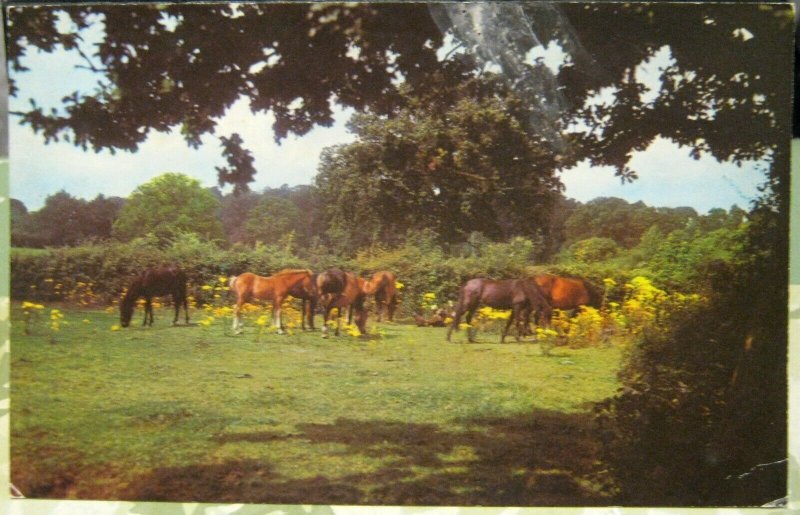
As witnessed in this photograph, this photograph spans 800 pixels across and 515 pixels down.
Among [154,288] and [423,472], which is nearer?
[423,472]

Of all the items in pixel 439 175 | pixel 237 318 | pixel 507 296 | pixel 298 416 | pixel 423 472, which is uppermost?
pixel 439 175

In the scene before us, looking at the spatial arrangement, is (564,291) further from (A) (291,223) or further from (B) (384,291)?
(A) (291,223)

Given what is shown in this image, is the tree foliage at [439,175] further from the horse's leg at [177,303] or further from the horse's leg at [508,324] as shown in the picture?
the horse's leg at [177,303]

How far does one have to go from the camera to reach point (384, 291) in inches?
170

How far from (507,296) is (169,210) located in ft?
7.06

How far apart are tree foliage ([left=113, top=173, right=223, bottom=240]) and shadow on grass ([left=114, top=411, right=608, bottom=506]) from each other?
131 cm

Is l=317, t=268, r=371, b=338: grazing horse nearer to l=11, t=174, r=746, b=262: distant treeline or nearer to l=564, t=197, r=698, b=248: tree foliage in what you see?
l=11, t=174, r=746, b=262: distant treeline

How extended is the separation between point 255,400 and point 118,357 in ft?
2.97

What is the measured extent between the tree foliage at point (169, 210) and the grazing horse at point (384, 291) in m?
1.00

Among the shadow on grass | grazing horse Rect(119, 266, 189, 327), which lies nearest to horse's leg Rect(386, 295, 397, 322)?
the shadow on grass

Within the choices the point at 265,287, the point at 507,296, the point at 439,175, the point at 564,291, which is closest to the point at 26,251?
the point at 265,287

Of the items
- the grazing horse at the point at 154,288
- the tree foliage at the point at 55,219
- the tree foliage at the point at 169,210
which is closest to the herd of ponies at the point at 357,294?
the grazing horse at the point at 154,288

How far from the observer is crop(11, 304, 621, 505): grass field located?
4.18 meters

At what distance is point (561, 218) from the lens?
4.23m
